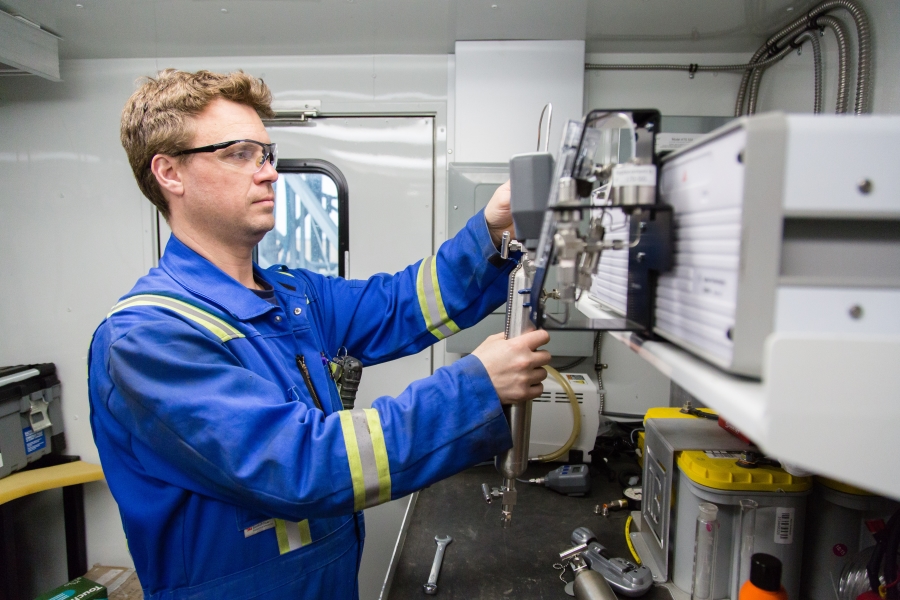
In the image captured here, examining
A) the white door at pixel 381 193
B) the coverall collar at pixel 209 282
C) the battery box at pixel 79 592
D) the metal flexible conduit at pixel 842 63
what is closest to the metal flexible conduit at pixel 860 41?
the metal flexible conduit at pixel 842 63

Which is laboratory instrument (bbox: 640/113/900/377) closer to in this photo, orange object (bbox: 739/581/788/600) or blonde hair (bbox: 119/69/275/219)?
orange object (bbox: 739/581/788/600)

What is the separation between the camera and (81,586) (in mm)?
2143

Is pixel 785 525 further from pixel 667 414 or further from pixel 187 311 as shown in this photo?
pixel 187 311

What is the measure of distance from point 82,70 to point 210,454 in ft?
8.52

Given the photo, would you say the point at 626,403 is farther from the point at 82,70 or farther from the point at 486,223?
the point at 82,70

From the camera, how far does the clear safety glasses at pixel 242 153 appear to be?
105cm

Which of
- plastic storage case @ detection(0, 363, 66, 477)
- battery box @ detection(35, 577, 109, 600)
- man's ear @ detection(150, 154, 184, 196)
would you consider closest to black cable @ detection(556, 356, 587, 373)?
man's ear @ detection(150, 154, 184, 196)

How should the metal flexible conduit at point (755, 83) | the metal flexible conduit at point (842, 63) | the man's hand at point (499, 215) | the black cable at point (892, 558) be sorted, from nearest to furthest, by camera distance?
the black cable at point (892, 558)
the man's hand at point (499, 215)
the metal flexible conduit at point (842, 63)
the metal flexible conduit at point (755, 83)

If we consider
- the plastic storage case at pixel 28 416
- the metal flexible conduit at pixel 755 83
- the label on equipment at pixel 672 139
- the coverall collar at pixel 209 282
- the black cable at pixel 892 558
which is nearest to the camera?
the black cable at pixel 892 558

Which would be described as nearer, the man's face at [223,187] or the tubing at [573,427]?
the man's face at [223,187]

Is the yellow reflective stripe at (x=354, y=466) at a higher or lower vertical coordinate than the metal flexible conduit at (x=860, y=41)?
lower

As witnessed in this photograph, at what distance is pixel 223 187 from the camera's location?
105 cm

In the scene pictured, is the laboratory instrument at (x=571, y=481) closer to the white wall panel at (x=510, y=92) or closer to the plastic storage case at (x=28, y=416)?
the white wall panel at (x=510, y=92)

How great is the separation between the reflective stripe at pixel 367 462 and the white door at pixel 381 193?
1.58 metres
